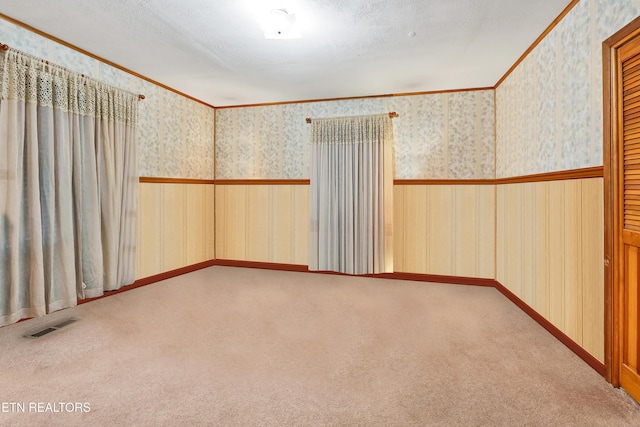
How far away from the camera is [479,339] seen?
8.30 ft

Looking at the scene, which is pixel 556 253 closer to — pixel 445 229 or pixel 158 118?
pixel 445 229

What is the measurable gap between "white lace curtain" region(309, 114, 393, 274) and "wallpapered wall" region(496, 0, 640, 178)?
149 cm

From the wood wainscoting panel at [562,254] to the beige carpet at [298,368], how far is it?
214 mm

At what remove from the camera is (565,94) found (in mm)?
2438

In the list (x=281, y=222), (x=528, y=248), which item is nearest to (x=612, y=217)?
(x=528, y=248)

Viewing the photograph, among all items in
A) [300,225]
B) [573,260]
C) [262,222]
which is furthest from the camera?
[262,222]

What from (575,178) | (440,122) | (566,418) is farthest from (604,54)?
(440,122)

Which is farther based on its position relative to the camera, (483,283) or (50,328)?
Result: (483,283)

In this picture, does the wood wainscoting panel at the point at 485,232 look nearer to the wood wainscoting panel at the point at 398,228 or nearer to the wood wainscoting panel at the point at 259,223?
the wood wainscoting panel at the point at 398,228

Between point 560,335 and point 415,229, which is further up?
point 415,229

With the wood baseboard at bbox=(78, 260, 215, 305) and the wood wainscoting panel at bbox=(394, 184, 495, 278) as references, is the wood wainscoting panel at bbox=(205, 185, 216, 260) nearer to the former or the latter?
the wood baseboard at bbox=(78, 260, 215, 305)

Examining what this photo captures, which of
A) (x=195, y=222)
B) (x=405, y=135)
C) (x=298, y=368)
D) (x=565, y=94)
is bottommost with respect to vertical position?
(x=298, y=368)

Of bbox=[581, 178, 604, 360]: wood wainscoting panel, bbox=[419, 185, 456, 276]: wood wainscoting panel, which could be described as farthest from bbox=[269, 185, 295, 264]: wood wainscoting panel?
bbox=[581, 178, 604, 360]: wood wainscoting panel

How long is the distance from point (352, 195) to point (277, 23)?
240 cm
